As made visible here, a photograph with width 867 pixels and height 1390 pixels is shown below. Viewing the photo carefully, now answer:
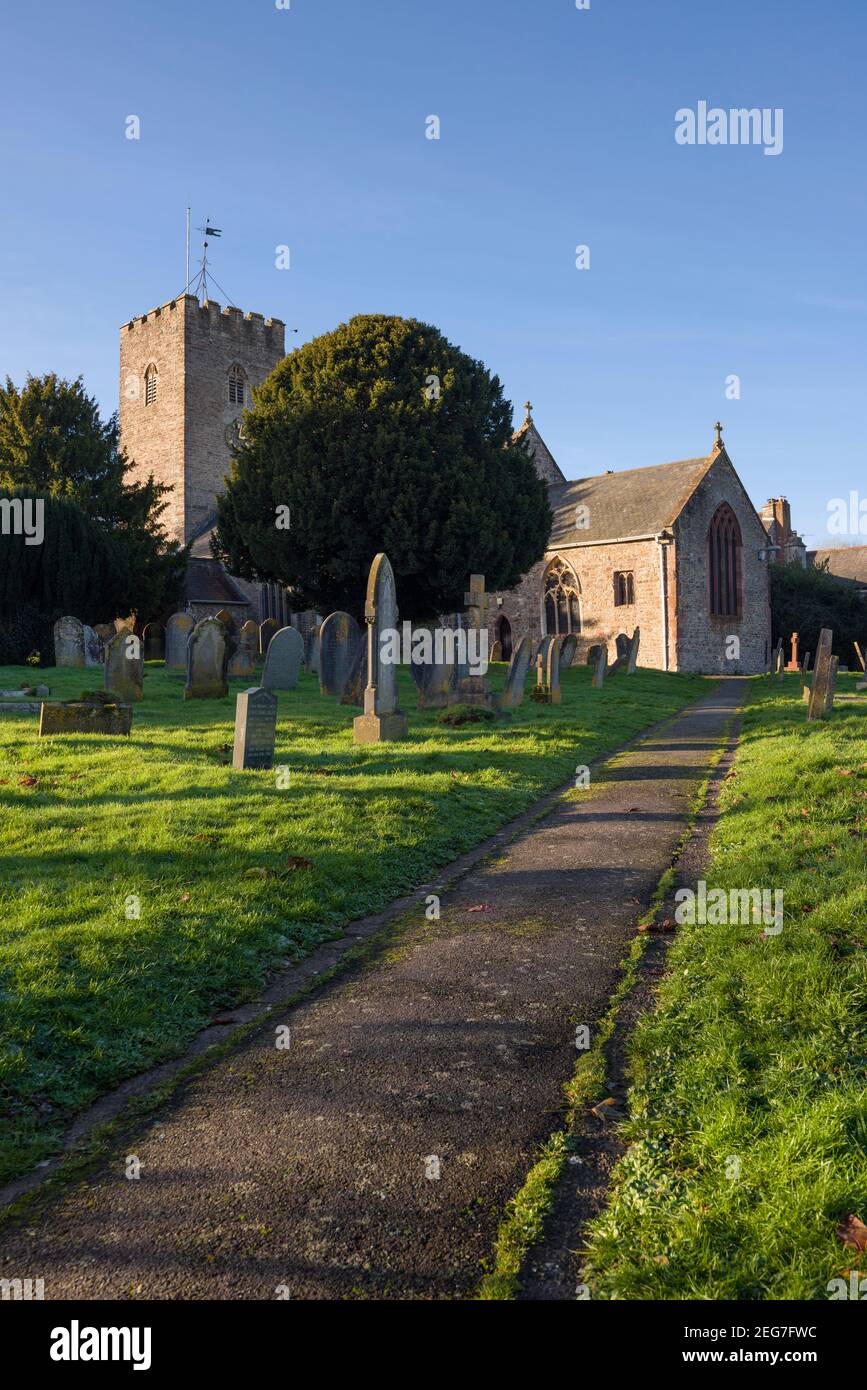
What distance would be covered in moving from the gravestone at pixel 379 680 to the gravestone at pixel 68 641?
14.6m

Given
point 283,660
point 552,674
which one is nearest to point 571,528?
point 552,674

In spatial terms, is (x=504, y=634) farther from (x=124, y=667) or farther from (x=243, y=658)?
(x=124, y=667)

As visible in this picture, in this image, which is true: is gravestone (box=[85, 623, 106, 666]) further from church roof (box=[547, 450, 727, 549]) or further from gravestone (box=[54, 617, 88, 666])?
church roof (box=[547, 450, 727, 549])

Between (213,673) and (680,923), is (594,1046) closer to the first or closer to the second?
(680,923)

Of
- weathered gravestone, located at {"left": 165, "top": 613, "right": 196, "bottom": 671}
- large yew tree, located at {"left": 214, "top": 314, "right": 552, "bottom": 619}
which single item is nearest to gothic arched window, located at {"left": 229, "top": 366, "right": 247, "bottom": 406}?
large yew tree, located at {"left": 214, "top": 314, "right": 552, "bottom": 619}

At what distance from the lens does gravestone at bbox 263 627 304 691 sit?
17859mm

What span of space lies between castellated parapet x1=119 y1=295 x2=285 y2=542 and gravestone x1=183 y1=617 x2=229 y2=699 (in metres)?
27.6

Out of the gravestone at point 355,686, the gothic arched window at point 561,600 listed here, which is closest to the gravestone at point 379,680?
the gravestone at point 355,686

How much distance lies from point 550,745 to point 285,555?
1529 cm

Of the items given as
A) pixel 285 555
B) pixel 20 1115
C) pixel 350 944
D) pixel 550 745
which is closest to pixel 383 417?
pixel 285 555

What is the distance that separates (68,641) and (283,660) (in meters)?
9.13

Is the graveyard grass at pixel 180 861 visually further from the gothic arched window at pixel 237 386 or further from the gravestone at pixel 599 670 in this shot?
the gothic arched window at pixel 237 386

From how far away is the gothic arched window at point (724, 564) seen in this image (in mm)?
38594

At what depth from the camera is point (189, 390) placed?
143 feet
